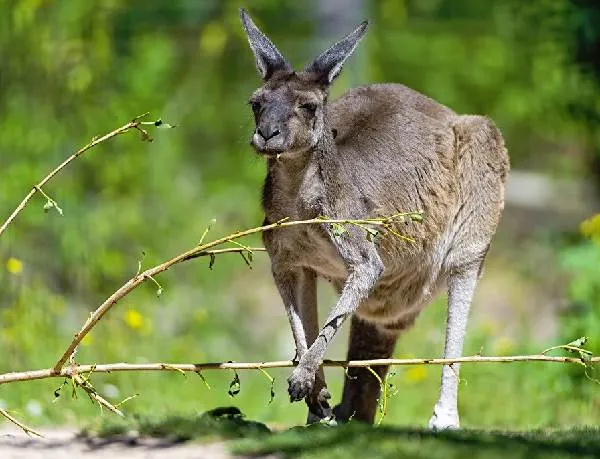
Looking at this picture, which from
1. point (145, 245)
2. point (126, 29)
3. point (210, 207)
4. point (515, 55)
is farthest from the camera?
point (515, 55)

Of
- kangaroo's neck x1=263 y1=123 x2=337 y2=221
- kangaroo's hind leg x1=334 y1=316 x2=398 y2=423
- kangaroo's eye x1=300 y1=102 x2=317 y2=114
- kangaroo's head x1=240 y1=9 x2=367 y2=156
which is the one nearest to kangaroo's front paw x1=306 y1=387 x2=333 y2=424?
kangaroo's hind leg x1=334 y1=316 x2=398 y2=423

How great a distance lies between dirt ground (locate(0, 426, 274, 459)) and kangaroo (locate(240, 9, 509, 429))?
521mm

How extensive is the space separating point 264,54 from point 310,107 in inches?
14.4

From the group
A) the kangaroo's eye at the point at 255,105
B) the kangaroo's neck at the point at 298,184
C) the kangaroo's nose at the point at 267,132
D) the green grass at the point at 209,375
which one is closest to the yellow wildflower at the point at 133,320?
the green grass at the point at 209,375

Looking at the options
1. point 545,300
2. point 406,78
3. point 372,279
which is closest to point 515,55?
point 406,78

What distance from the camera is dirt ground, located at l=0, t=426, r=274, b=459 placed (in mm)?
4621

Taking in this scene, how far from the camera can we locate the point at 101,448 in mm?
4891

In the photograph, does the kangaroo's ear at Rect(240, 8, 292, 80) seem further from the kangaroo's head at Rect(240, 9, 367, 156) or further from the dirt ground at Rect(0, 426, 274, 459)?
the dirt ground at Rect(0, 426, 274, 459)

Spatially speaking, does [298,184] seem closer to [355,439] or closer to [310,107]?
[310,107]

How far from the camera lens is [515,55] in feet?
41.9

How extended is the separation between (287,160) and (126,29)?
6178 mm

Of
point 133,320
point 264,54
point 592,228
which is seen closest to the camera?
point 264,54

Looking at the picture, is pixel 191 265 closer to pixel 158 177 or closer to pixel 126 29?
pixel 158 177

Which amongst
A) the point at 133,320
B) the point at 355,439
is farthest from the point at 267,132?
the point at 133,320
